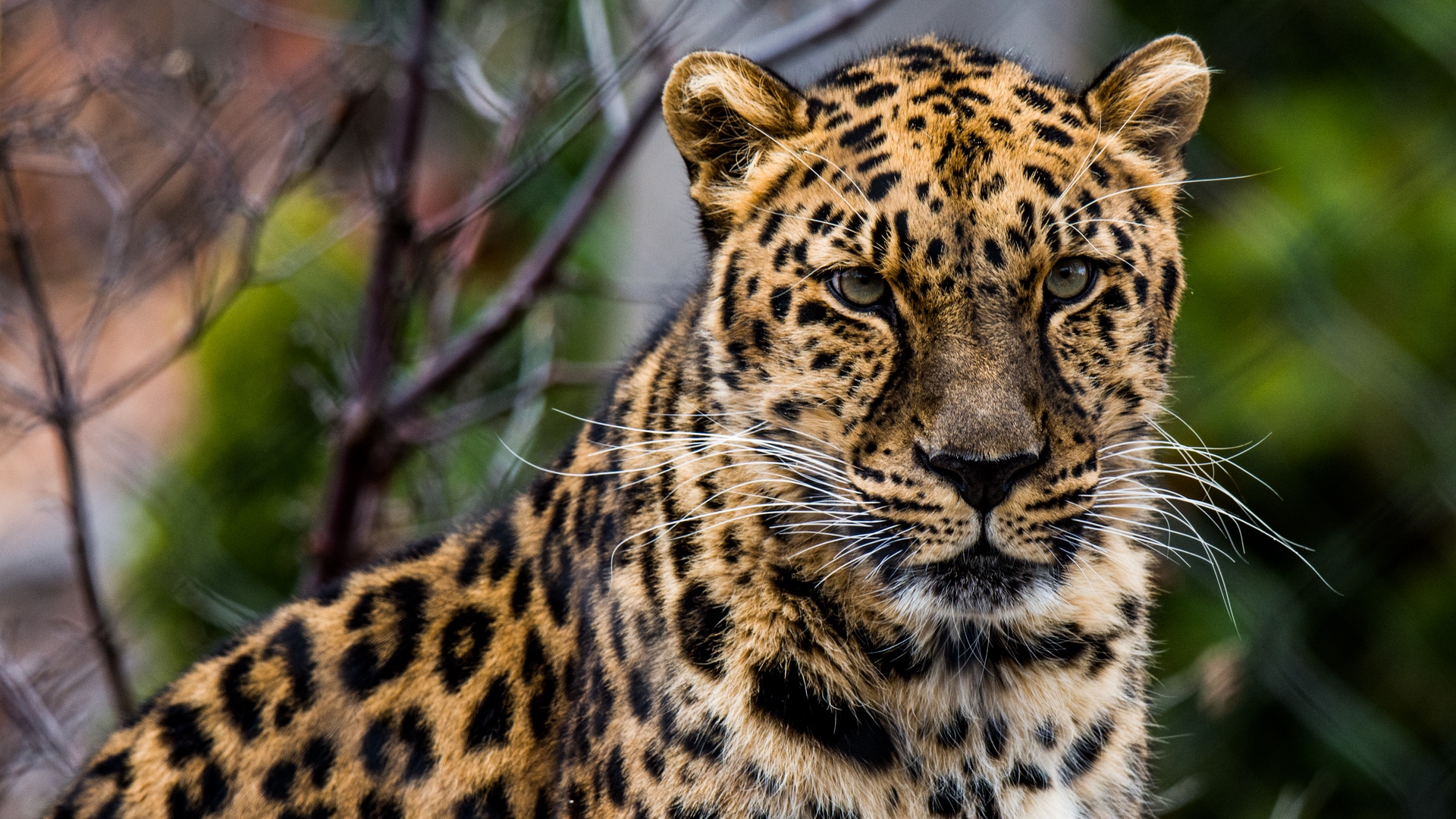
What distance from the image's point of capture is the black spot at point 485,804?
6.44ft

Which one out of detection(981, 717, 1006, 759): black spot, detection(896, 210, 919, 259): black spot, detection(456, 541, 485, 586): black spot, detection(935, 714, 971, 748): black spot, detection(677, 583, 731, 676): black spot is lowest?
detection(981, 717, 1006, 759): black spot

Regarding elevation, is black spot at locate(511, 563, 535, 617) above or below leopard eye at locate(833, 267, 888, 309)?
below

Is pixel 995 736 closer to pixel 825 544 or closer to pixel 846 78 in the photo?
pixel 825 544

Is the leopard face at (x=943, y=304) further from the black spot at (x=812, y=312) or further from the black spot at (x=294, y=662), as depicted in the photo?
the black spot at (x=294, y=662)

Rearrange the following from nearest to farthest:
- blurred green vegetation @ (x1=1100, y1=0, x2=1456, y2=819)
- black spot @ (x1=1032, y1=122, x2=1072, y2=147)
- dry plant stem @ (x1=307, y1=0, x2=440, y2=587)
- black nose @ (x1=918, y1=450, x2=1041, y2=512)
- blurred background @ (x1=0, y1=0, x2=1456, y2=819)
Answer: black nose @ (x1=918, y1=450, x2=1041, y2=512) < black spot @ (x1=1032, y1=122, x2=1072, y2=147) < dry plant stem @ (x1=307, y1=0, x2=440, y2=587) < blurred background @ (x1=0, y1=0, x2=1456, y2=819) < blurred green vegetation @ (x1=1100, y1=0, x2=1456, y2=819)

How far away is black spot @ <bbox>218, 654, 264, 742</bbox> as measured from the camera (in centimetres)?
201

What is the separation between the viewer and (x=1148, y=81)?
1969mm

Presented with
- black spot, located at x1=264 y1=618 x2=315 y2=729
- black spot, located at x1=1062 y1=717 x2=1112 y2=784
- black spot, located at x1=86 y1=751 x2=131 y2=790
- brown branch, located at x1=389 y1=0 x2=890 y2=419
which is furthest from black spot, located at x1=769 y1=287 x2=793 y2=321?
black spot, located at x1=86 y1=751 x2=131 y2=790

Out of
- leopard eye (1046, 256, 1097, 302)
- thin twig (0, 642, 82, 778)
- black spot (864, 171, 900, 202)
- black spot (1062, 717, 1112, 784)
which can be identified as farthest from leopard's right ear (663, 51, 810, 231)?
thin twig (0, 642, 82, 778)

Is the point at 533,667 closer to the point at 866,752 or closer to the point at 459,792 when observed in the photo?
the point at 459,792

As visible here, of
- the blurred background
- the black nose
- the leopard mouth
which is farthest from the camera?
the blurred background

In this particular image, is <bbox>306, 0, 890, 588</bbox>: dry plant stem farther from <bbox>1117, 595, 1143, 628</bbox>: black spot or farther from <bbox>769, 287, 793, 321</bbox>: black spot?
<bbox>1117, 595, 1143, 628</bbox>: black spot

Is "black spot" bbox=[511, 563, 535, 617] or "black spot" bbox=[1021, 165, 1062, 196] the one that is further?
"black spot" bbox=[511, 563, 535, 617]

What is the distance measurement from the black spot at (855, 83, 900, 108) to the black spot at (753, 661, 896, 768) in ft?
2.52
